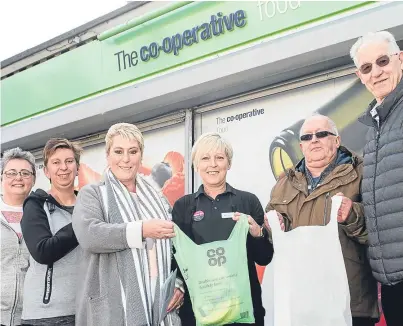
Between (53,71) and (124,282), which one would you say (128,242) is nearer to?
(124,282)

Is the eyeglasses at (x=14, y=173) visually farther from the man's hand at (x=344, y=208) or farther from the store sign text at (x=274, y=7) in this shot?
the man's hand at (x=344, y=208)

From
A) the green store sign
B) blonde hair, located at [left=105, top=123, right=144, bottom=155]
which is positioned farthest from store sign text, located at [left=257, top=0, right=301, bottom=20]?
blonde hair, located at [left=105, top=123, right=144, bottom=155]

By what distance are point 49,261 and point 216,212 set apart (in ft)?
2.98

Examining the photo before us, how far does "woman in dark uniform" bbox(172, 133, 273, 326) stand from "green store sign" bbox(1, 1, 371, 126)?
86cm

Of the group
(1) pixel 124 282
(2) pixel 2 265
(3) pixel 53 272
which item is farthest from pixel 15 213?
(1) pixel 124 282

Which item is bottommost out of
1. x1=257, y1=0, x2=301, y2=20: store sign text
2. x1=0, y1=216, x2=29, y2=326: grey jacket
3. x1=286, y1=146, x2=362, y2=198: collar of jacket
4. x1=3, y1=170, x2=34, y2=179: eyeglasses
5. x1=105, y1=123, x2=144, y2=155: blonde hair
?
x1=0, y1=216, x2=29, y2=326: grey jacket

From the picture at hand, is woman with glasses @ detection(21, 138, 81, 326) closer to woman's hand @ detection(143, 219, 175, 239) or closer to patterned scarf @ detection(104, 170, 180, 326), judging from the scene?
patterned scarf @ detection(104, 170, 180, 326)

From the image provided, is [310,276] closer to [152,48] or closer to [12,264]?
[12,264]

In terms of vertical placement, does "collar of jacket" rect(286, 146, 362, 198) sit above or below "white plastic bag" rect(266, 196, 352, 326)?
above

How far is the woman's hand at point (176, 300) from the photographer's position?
265 centimetres

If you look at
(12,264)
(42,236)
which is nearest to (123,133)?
(42,236)

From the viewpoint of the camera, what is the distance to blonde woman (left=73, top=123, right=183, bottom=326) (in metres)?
2.57

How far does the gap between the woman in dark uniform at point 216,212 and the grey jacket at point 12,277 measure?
0.96 m

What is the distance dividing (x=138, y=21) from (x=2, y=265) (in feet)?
6.20
